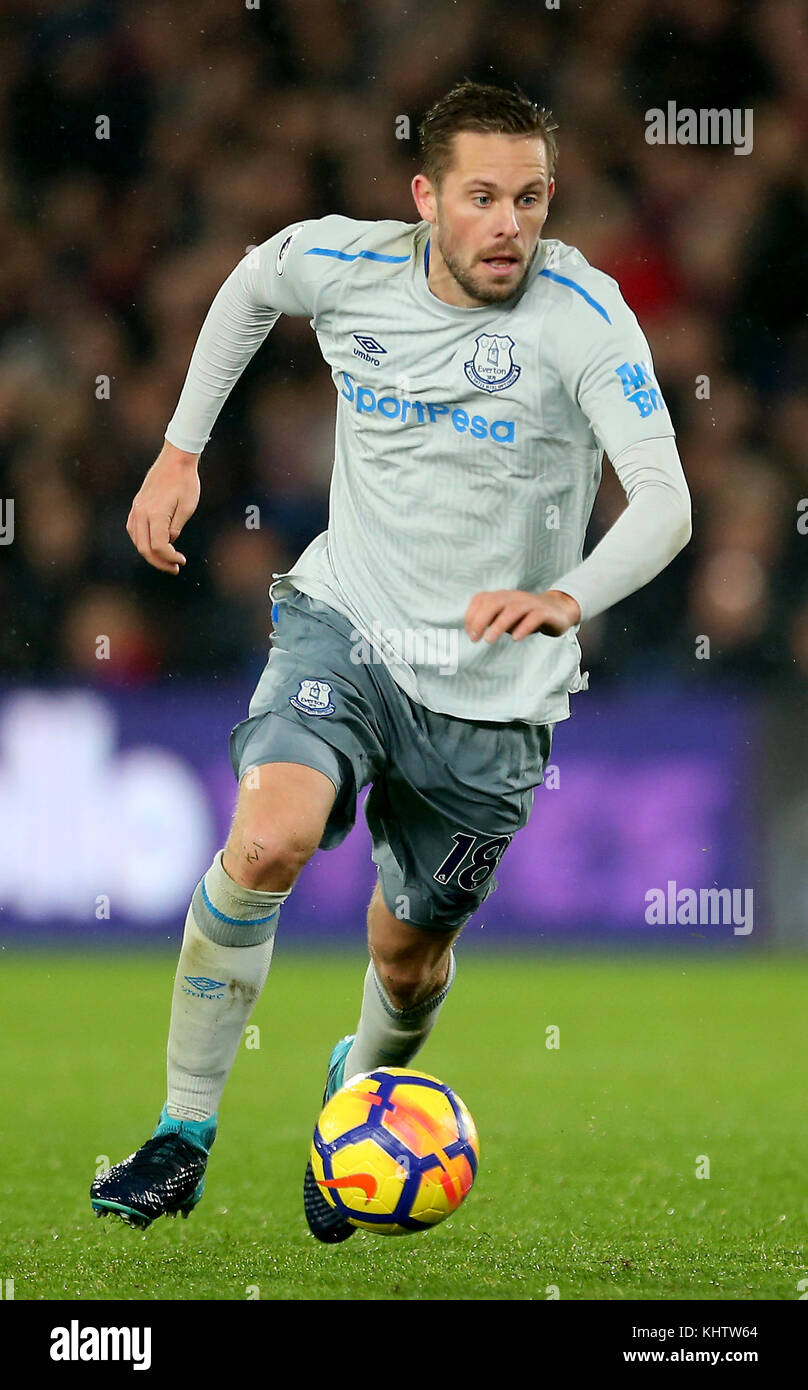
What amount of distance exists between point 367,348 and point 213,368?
1.60 feet

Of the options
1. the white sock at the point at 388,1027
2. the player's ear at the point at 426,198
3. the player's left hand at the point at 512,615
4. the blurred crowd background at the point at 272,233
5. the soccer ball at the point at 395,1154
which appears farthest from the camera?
the blurred crowd background at the point at 272,233

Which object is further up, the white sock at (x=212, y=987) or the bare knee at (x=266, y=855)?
the bare knee at (x=266, y=855)

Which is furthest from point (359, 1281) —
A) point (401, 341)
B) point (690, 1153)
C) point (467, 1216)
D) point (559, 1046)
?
point (559, 1046)

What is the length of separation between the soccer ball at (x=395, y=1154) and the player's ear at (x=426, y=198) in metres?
1.70

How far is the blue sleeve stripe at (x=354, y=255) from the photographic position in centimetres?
382

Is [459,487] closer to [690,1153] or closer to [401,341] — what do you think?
[401,341]

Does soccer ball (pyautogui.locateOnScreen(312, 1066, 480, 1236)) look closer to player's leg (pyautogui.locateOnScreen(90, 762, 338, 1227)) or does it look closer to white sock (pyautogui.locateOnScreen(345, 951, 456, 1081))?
player's leg (pyautogui.locateOnScreen(90, 762, 338, 1227))

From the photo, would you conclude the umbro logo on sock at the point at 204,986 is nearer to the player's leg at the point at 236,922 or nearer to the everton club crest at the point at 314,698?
the player's leg at the point at 236,922

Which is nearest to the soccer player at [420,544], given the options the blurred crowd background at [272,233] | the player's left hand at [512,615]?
the player's left hand at [512,615]

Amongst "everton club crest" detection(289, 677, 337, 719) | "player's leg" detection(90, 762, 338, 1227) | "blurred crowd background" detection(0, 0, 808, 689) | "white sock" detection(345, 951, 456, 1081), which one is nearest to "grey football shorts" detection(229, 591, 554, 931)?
"everton club crest" detection(289, 677, 337, 719)

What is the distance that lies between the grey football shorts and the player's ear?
2.70ft

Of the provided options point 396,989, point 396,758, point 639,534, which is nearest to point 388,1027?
point 396,989

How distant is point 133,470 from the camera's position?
29.6 ft

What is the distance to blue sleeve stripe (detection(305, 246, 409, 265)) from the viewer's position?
12.5 feet
